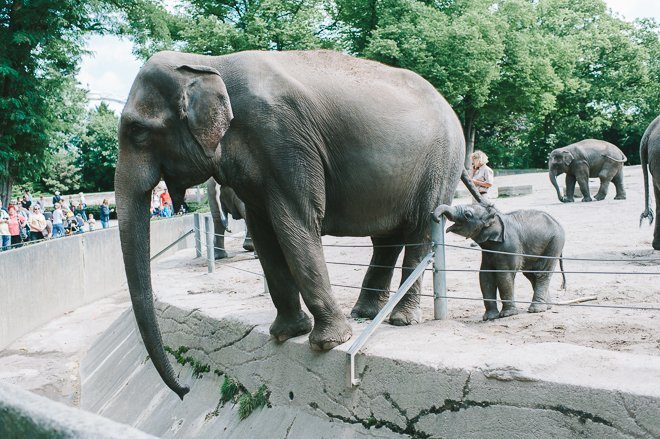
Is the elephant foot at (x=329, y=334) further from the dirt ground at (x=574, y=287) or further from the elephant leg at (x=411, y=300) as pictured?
the dirt ground at (x=574, y=287)

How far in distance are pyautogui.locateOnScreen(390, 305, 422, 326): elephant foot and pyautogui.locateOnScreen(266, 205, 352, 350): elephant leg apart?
0.69 m

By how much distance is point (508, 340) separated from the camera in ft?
16.3

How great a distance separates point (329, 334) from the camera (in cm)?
501

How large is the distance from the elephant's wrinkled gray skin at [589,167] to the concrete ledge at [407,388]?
12683 mm

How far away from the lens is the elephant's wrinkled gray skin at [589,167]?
17469 millimetres

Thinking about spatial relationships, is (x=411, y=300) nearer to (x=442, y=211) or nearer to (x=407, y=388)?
(x=442, y=211)

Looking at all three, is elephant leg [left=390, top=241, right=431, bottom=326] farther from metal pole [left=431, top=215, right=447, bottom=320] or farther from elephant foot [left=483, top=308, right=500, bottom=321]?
elephant foot [left=483, top=308, right=500, bottom=321]

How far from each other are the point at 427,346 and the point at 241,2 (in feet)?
97.2

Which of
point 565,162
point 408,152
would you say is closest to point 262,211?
point 408,152

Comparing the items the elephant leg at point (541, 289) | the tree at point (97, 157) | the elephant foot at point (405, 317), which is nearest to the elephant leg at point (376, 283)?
the elephant foot at point (405, 317)

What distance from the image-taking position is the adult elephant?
15.3 ft

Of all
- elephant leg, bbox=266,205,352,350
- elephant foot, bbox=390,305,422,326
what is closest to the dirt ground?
elephant foot, bbox=390,305,422,326

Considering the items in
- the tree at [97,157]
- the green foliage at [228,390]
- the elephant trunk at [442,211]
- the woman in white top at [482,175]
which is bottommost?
the tree at [97,157]

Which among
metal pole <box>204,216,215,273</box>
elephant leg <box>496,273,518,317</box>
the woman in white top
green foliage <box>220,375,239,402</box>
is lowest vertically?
green foliage <box>220,375,239,402</box>
